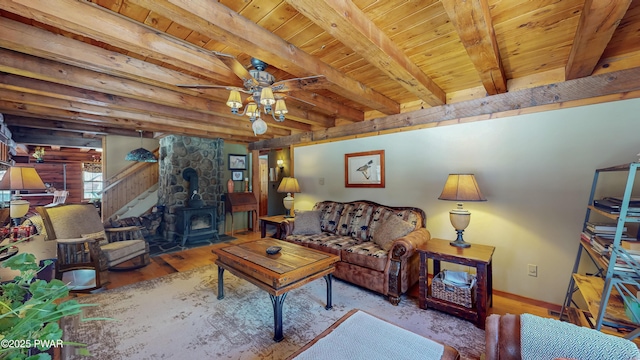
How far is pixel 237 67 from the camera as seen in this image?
6.14 ft

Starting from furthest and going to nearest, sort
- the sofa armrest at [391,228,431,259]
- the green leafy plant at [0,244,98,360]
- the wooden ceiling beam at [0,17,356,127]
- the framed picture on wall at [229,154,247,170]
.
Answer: the framed picture on wall at [229,154,247,170] → the sofa armrest at [391,228,431,259] → the wooden ceiling beam at [0,17,356,127] → the green leafy plant at [0,244,98,360]

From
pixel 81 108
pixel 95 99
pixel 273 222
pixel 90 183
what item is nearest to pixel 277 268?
pixel 273 222

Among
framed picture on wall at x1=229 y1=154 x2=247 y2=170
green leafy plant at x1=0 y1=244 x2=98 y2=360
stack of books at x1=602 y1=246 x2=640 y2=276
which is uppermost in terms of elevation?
framed picture on wall at x1=229 y1=154 x2=247 y2=170

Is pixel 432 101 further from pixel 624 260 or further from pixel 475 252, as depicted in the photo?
pixel 624 260

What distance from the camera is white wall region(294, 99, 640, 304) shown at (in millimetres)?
2326

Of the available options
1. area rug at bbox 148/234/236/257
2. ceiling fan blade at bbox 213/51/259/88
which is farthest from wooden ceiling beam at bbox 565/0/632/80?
area rug at bbox 148/234/236/257

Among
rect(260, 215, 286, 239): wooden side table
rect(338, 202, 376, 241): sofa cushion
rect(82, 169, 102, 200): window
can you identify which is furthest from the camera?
rect(82, 169, 102, 200): window

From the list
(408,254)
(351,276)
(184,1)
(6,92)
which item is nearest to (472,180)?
(408,254)

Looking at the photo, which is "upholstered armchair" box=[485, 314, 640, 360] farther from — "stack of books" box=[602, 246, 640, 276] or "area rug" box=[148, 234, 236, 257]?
"area rug" box=[148, 234, 236, 257]

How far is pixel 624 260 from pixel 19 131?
351 inches

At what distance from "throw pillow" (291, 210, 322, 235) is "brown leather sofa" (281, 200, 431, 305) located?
30mm

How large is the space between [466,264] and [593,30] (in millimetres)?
1900

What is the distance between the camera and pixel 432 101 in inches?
121

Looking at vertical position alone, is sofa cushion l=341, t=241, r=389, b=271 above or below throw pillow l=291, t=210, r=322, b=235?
below
